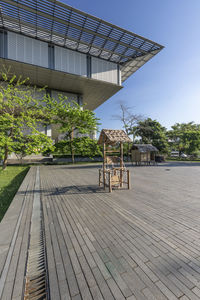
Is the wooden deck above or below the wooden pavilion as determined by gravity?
below

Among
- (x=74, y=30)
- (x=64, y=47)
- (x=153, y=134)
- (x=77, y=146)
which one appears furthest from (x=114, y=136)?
(x=153, y=134)

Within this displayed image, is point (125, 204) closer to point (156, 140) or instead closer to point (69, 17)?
point (69, 17)

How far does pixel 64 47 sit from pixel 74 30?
13.0ft

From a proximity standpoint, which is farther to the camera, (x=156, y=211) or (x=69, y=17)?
(x=69, y=17)

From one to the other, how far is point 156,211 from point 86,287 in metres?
3.10

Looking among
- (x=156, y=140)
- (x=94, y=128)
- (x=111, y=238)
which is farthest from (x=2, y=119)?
(x=156, y=140)

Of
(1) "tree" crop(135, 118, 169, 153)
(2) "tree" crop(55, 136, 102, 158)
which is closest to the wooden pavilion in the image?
(2) "tree" crop(55, 136, 102, 158)

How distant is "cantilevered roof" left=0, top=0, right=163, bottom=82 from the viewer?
15812 millimetres

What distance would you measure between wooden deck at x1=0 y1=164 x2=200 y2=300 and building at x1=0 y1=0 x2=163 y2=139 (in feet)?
75.9

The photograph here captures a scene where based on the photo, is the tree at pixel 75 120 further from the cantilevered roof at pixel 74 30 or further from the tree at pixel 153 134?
the tree at pixel 153 134

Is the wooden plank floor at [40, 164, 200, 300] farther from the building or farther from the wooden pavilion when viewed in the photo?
the building

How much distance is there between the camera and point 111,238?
2787 millimetres

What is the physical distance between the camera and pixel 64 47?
73.2ft

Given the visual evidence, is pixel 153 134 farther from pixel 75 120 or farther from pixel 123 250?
pixel 123 250
